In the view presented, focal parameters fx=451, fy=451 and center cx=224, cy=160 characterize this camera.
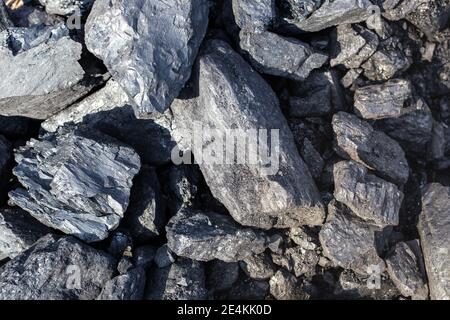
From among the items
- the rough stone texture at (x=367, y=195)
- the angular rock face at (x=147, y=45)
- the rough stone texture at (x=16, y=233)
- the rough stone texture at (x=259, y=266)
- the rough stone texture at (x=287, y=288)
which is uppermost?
the angular rock face at (x=147, y=45)

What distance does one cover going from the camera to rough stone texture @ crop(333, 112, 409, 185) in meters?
3.79

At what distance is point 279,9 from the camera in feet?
13.0

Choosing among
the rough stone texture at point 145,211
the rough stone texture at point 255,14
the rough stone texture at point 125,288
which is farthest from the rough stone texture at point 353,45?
the rough stone texture at point 125,288

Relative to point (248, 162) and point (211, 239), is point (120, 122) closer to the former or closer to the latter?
point (248, 162)

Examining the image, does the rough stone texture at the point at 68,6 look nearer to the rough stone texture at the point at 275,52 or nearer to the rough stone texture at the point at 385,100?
the rough stone texture at the point at 275,52

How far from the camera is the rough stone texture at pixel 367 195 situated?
11.7 ft

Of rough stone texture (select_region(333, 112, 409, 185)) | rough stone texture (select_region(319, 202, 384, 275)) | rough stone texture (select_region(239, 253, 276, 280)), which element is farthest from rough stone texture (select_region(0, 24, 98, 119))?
rough stone texture (select_region(319, 202, 384, 275))

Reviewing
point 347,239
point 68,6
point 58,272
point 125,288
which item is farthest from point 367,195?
point 68,6

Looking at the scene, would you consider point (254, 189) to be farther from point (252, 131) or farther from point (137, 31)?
point (137, 31)

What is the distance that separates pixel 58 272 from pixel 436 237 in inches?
119

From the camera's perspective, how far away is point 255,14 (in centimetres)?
378

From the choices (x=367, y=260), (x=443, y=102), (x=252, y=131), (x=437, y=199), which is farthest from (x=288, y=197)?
(x=443, y=102)

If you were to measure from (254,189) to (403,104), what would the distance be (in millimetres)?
1595

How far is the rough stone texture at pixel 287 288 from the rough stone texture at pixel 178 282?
60cm
